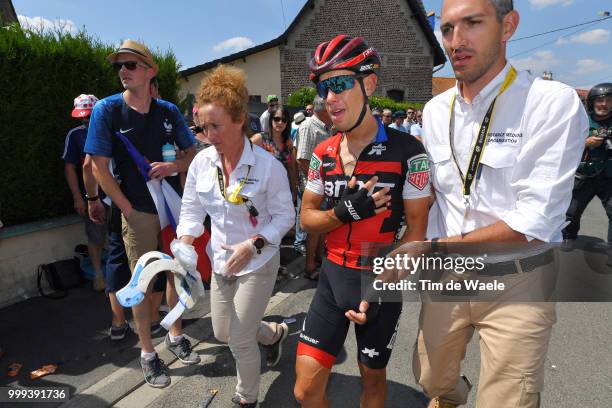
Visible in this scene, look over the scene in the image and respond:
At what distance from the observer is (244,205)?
98.7 inches

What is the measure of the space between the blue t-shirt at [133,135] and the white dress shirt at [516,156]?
7.06 feet

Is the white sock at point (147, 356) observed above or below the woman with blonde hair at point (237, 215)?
below

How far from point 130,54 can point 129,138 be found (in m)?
0.64

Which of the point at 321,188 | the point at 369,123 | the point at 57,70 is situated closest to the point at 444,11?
the point at 369,123

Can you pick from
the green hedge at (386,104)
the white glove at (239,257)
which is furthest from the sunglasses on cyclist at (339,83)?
the green hedge at (386,104)

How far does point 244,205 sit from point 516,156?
158 centimetres

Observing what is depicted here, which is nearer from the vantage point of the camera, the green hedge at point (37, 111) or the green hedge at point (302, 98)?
the green hedge at point (37, 111)

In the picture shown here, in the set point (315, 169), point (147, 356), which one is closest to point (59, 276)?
point (147, 356)

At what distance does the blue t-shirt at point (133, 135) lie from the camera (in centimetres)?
289

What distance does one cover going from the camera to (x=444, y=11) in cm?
185

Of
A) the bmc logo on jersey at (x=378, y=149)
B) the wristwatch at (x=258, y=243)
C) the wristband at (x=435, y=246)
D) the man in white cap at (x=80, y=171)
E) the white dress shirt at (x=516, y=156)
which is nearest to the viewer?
the white dress shirt at (x=516, y=156)

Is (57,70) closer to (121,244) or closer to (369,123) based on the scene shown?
(121,244)

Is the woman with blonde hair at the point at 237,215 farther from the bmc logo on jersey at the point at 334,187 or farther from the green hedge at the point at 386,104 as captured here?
the green hedge at the point at 386,104

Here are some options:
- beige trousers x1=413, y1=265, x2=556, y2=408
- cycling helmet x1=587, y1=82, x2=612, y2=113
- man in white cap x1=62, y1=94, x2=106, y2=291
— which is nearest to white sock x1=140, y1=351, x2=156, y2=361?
man in white cap x1=62, y1=94, x2=106, y2=291
